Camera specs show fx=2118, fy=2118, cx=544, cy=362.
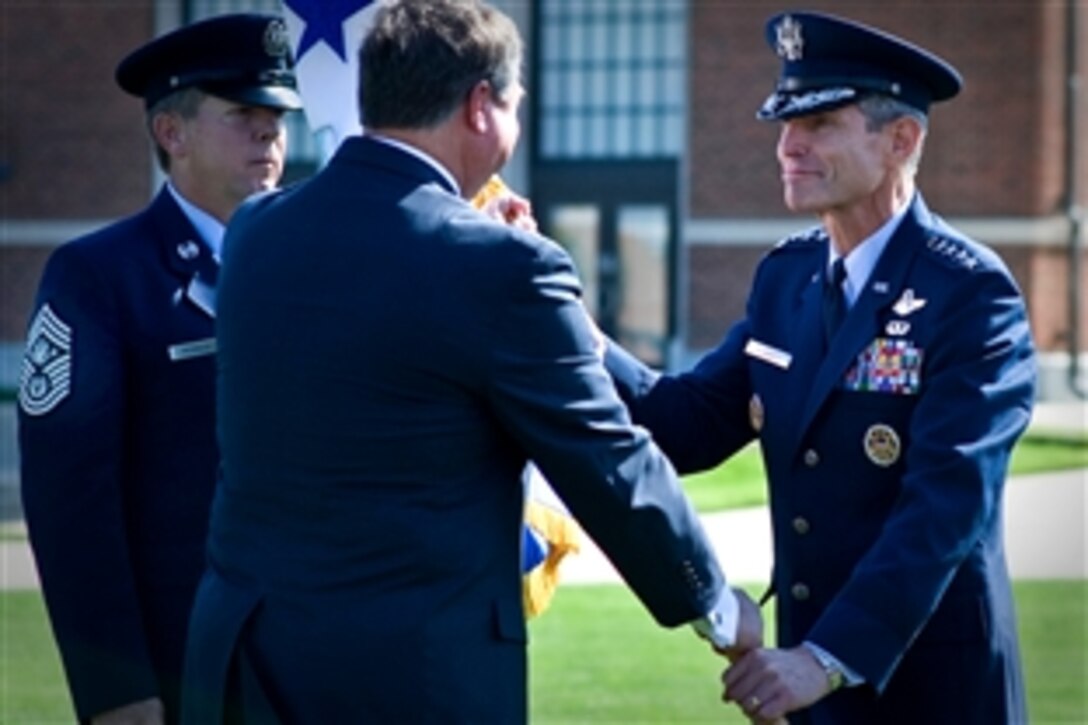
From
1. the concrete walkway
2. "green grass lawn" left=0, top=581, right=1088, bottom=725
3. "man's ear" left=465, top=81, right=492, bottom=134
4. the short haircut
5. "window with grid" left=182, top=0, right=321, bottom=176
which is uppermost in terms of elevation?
the short haircut

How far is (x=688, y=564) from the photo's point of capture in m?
3.36

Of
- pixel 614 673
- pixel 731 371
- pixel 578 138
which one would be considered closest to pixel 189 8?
pixel 578 138

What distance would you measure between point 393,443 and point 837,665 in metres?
0.98

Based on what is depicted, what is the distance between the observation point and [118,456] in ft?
12.3

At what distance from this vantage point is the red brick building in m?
24.8

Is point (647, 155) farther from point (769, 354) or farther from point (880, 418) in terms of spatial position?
point (880, 418)

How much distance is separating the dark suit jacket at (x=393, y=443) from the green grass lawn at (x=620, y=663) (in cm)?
445

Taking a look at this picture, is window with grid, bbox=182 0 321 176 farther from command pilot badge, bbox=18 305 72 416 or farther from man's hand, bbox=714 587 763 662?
man's hand, bbox=714 587 763 662

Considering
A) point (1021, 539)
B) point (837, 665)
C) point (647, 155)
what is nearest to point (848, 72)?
point (837, 665)

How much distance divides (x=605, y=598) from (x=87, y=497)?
22.8 ft

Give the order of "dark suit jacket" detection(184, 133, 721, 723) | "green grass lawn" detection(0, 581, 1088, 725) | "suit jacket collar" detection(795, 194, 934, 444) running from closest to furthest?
"dark suit jacket" detection(184, 133, 721, 723)
"suit jacket collar" detection(795, 194, 934, 444)
"green grass lawn" detection(0, 581, 1088, 725)

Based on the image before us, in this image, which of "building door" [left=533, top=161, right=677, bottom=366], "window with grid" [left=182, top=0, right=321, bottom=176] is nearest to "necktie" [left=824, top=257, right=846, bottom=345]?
"window with grid" [left=182, top=0, right=321, bottom=176]

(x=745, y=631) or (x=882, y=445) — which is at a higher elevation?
(x=882, y=445)

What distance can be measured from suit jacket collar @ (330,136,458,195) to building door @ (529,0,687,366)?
24122 mm
